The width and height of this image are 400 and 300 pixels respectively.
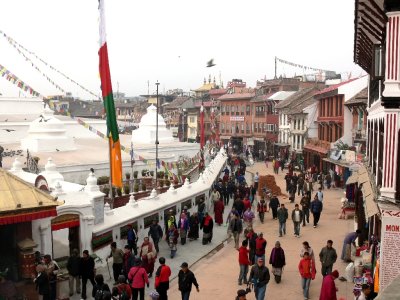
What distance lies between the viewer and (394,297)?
3656 mm

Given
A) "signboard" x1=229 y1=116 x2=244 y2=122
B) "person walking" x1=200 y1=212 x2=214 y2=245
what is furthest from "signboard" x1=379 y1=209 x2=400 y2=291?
"signboard" x1=229 y1=116 x2=244 y2=122

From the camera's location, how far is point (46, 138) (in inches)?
1447

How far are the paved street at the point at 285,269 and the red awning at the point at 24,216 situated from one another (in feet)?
12.2

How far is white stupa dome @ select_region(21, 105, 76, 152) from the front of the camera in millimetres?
36469

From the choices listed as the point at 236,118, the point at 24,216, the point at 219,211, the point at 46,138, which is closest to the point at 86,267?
the point at 24,216

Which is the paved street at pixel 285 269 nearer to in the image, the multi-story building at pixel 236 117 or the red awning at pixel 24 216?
the red awning at pixel 24 216

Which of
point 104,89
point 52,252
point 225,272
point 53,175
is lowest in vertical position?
point 225,272

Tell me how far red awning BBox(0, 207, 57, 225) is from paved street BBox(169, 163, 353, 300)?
3727 millimetres

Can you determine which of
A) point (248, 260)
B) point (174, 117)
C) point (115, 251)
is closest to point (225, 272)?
point (248, 260)

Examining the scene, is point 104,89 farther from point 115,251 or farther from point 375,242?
point 375,242

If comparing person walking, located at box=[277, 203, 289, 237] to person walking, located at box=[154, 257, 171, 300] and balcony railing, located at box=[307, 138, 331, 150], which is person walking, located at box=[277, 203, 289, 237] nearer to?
A: person walking, located at box=[154, 257, 171, 300]

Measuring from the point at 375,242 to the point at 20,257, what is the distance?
8.62 m

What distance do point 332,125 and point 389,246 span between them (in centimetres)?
2869

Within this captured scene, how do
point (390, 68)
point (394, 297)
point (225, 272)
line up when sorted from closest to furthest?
point (394, 297), point (390, 68), point (225, 272)
